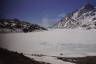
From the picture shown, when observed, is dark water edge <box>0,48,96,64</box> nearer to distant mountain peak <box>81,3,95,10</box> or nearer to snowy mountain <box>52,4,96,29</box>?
snowy mountain <box>52,4,96,29</box>

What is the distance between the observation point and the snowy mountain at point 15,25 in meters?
4.43

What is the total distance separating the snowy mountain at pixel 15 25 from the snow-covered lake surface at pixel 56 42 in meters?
0.12

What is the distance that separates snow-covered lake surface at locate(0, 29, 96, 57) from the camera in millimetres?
4199

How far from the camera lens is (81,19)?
4.38m

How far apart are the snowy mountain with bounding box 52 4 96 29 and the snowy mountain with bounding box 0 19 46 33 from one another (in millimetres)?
443

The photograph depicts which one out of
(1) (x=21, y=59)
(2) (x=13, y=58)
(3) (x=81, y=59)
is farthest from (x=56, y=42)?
(2) (x=13, y=58)

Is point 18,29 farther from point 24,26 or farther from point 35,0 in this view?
point 35,0

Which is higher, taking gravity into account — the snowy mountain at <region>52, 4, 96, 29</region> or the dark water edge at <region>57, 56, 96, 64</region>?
the snowy mountain at <region>52, 4, 96, 29</region>

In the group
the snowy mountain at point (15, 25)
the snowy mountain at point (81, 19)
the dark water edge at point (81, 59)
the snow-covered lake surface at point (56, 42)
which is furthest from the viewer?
the snowy mountain at point (15, 25)

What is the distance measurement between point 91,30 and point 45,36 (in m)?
0.92

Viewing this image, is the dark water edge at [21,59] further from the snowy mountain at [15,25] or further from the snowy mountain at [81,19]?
→ the snowy mountain at [81,19]

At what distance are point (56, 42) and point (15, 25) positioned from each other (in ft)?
3.14

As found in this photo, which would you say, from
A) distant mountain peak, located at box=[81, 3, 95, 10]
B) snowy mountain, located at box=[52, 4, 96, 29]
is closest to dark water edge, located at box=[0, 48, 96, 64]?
snowy mountain, located at box=[52, 4, 96, 29]

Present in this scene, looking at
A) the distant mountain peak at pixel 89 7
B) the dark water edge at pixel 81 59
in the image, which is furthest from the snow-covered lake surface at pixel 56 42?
the distant mountain peak at pixel 89 7
